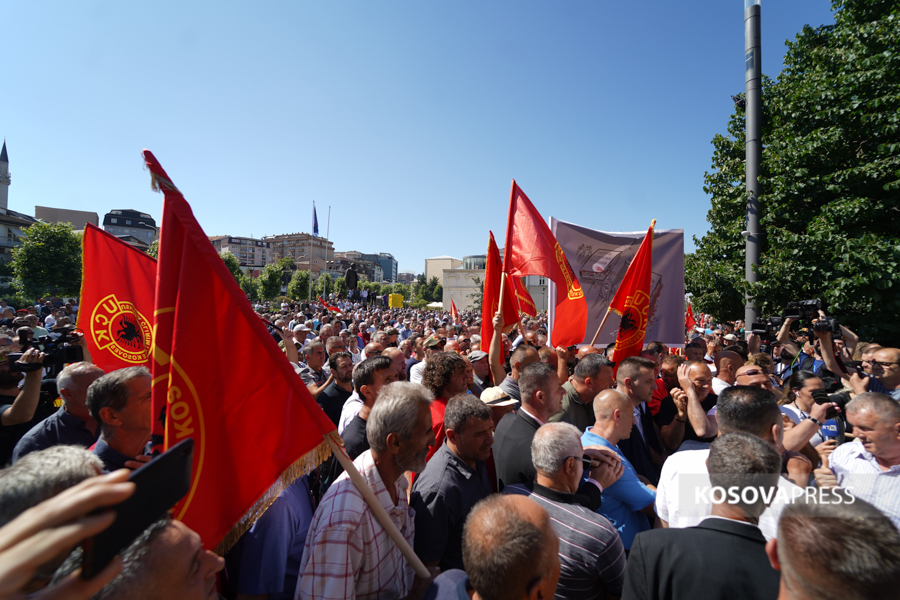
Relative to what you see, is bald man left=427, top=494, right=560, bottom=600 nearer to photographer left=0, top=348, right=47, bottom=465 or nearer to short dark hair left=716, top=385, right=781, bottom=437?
short dark hair left=716, top=385, right=781, bottom=437

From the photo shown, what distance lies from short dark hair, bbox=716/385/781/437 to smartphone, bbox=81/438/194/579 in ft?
11.0

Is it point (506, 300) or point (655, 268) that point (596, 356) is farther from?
point (655, 268)

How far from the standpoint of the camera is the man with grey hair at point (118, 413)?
261 centimetres

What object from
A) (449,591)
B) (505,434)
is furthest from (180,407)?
(505,434)

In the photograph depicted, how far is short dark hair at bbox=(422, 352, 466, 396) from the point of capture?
4426mm

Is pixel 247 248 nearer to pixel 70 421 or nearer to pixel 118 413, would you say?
pixel 70 421

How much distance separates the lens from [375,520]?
2.29 metres

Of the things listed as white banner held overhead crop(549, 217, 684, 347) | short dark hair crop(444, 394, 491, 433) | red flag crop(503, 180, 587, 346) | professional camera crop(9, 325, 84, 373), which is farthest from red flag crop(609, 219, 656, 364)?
professional camera crop(9, 325, 84, 373)

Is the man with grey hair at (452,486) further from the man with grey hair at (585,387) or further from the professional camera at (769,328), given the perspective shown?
the professional camera at (769,328)

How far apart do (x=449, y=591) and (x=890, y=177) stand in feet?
43.0

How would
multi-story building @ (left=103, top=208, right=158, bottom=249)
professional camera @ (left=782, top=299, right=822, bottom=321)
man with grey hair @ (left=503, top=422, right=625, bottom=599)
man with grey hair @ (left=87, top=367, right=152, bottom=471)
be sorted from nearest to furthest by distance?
man with grey hair @ (left=503, top=422, right=625, bottom=599)
man with grey hair @ (left=87, top=367, right=152, bottom=471)
professional camera @ (left=782, top=299, right=822, bottom=321)
multi-story building @ (left=103, top=208, right=158, bottom=249)

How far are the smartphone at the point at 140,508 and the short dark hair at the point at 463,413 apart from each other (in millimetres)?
2045

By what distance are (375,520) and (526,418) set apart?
1.77 m

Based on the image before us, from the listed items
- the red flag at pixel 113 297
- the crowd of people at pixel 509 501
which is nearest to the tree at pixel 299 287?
the red flag at pixel 113 297
